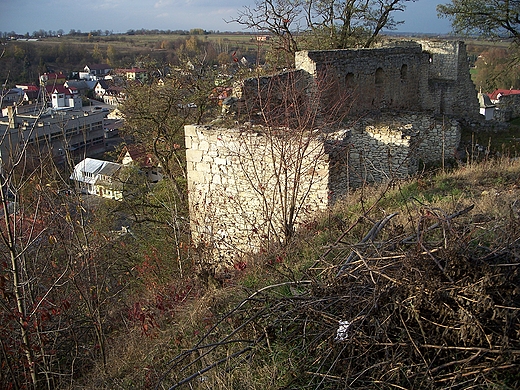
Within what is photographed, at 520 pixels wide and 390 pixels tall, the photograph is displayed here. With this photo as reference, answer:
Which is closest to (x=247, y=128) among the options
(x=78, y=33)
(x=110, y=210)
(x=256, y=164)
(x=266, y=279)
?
(x=256, y=164)

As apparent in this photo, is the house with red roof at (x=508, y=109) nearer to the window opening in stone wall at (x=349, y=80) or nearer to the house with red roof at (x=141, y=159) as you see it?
the window opening in stone wall at (x=349, y=80)

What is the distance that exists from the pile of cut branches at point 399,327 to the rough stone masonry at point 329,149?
2241mm

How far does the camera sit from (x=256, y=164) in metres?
7.43

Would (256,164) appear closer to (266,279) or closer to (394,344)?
(266,279)

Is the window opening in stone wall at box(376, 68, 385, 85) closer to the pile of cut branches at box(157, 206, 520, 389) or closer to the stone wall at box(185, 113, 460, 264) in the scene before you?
the stone wall at box(185, 113, 460, 264)

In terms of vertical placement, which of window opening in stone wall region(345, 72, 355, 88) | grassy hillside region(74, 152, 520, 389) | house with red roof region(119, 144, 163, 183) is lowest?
house with red roof region(119, 144, 163, 183)

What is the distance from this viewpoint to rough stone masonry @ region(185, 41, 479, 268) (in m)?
7.17

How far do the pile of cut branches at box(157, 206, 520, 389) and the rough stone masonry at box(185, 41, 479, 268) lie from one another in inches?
88.2

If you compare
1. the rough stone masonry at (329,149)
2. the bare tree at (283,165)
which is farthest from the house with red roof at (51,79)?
the bare tree at (283,165)

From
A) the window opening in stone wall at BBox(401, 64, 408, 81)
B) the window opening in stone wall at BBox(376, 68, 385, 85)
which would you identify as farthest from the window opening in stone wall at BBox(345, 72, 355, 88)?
the window opening in stone wall at BBox(401, 64, 408, 81)

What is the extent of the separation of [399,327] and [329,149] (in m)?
4.50

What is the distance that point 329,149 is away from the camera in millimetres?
7172

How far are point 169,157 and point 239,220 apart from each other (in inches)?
236

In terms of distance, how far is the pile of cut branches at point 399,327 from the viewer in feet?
9.03
